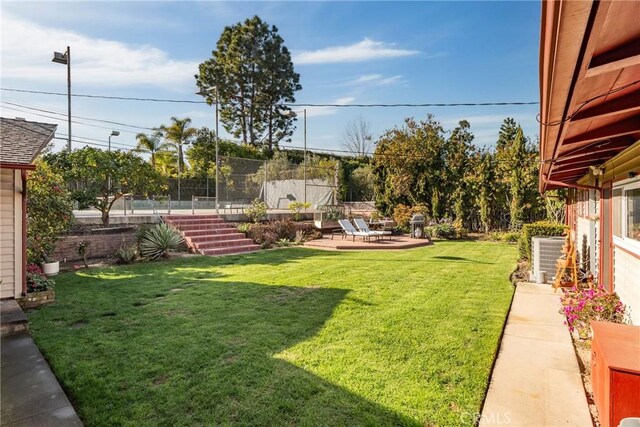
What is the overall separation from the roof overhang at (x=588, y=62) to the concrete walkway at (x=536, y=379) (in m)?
2.28

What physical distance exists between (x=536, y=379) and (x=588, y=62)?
3.07 m

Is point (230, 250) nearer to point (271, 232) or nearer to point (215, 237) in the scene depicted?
point (215, 237)

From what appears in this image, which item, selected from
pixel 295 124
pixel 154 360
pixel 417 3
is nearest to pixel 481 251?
pixel 417 3

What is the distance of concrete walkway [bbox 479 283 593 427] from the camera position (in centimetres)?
279

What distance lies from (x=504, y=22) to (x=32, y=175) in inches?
504

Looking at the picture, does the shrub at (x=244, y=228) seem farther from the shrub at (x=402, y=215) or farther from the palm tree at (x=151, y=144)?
the palm tree at (x=151, y=144)

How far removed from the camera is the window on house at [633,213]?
3998mm

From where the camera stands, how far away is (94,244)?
10758mm

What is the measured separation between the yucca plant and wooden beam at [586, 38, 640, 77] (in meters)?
11.4

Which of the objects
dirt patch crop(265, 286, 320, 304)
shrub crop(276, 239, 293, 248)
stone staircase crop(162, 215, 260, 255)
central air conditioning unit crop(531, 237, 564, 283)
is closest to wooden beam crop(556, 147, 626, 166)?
central air conditioning unit crop(531, 237, 564, 283)

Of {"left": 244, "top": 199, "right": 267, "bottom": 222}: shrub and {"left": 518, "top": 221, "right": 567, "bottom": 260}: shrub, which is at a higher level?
{"left": 244, "top": 199, "right": 267, "bottom": 222}: shrub

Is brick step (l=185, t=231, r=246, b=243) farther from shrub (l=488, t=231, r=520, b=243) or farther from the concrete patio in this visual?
shrub (l=488, t=231, r=520, b=243)

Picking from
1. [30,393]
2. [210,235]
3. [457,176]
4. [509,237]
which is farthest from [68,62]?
[509,237]

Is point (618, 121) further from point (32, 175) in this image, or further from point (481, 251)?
point (32, 175)
